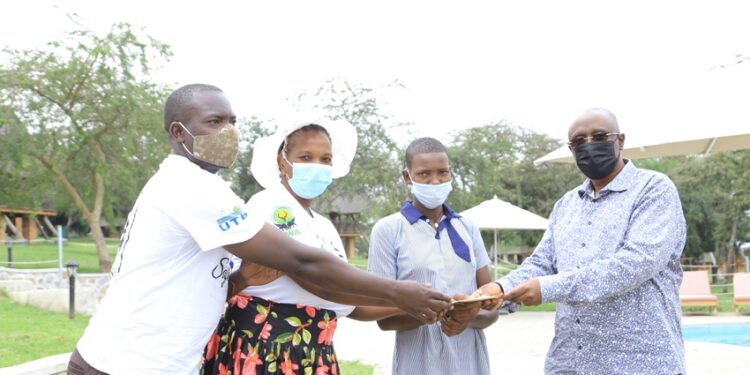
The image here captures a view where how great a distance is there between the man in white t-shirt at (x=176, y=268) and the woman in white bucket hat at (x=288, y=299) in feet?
0.49

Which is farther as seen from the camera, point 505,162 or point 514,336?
point 505,162

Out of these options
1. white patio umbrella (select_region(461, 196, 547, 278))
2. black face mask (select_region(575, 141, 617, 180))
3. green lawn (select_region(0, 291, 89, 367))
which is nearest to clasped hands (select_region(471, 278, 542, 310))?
black face mask (select_region(575, 141, 617, 180))

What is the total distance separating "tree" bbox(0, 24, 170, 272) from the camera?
61.3 feet

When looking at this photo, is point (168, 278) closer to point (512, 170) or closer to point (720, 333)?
point (720, 333)

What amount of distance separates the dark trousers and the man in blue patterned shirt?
171cm

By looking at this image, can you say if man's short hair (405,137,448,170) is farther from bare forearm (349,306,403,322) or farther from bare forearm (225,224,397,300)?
bare forearm (225,224,397,300)

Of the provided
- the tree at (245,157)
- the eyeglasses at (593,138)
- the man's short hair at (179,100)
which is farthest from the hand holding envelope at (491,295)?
the tree at (245,157)

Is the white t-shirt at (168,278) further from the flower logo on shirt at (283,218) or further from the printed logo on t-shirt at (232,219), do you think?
the flower logo on shirt at (283,218)

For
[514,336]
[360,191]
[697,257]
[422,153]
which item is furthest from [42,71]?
[697,257]

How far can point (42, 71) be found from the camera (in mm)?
18734

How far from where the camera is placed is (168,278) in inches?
97.0

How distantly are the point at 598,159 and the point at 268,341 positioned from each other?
5.35 feet

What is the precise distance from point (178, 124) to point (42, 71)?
17.9 meters

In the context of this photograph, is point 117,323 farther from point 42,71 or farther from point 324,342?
point 42,71
